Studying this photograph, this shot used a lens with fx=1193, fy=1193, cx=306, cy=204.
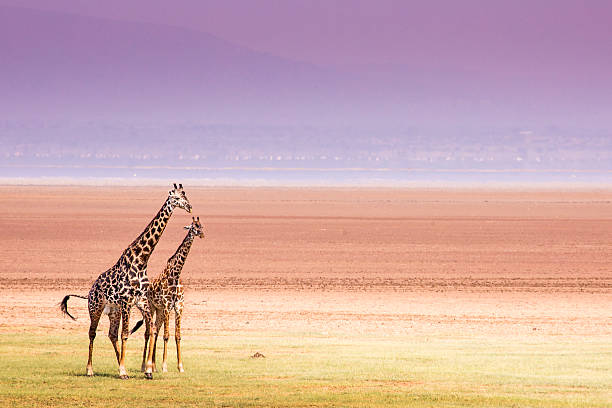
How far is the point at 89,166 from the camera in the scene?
195m

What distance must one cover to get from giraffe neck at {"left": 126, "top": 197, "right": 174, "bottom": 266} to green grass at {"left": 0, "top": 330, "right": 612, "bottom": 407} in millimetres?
1351

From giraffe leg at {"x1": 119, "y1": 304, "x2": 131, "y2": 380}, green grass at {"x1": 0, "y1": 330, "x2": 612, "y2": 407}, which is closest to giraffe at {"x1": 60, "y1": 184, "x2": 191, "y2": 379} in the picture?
giraffe leg at {"x1": 119, "y1": 304, "x2": 131, "y2": 380}

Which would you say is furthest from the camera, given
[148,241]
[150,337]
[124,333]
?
[150,337]

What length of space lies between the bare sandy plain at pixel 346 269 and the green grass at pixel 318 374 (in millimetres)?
2532

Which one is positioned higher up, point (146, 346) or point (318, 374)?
point (146, 346)

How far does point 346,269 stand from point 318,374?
1795 cm

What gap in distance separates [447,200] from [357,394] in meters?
67.2

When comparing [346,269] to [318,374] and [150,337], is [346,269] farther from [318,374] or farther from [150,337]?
[150,337]

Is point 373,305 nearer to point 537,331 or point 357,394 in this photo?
point 537,331

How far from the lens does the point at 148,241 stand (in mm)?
12164

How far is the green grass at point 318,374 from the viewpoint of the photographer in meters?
11.7

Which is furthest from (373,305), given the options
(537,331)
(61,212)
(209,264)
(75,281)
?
(61,212)

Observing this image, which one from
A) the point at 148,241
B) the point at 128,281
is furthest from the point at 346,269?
the point at 128,281

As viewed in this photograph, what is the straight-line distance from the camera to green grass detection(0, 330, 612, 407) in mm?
11703
